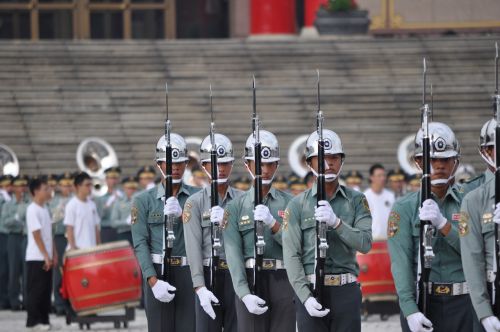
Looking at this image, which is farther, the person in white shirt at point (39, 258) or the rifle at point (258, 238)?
the person in white shirt at point (39, 258)

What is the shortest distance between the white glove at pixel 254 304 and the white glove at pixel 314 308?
829 mm

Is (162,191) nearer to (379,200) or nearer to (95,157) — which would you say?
(379,200)

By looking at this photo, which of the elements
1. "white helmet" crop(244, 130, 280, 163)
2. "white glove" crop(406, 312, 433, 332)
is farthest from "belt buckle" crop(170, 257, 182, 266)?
"white glove" crop(406, 312, 433, 332)

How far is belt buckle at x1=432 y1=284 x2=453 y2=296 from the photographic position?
9586mm

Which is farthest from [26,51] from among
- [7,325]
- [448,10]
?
[7,325]

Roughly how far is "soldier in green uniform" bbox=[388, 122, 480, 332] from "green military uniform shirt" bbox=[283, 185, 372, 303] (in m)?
0.48

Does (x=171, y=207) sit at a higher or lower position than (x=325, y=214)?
lower

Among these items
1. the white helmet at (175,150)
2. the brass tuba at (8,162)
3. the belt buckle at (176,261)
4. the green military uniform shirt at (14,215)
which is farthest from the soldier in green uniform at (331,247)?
the brass tuba at (8,162)

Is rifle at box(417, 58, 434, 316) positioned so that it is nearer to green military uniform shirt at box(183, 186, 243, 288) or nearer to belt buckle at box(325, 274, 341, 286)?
belt buckle at box(325, 274, 341, 286)

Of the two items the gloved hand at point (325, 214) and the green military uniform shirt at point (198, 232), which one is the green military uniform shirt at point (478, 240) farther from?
the green military uniform shirt at point (198, 232)

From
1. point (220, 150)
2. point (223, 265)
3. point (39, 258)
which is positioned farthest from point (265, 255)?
point (39, 258)

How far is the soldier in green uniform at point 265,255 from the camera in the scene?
1092 cm

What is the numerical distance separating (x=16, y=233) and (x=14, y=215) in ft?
0.83

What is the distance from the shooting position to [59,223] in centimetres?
2031
